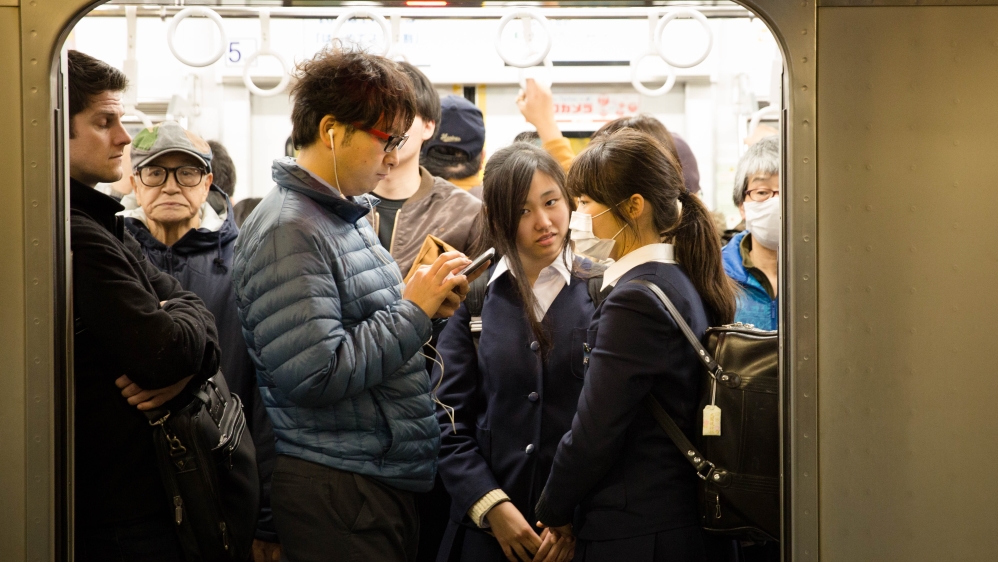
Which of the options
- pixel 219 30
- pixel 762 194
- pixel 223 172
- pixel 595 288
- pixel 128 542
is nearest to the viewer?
pixel 128 542

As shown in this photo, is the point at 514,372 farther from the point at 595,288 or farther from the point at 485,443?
the point at 595,288

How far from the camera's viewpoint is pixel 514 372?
2.70 meters

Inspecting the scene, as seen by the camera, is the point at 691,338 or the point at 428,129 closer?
the point at 691,338

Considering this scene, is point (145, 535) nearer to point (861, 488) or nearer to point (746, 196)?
point (861, 488)

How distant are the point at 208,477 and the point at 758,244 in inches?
83.3

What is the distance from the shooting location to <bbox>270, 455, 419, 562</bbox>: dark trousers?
217cm

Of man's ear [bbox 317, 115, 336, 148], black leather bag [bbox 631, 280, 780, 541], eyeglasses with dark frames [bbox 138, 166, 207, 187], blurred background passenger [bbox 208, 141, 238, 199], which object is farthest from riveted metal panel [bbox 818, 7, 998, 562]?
blurred background passenger [bbox 208, 141, 238, 199]

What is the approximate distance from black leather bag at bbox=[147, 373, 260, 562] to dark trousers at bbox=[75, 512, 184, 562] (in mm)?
49

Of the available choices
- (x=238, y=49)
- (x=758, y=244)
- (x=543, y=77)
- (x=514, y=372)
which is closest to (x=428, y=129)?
(x=543, y=77)

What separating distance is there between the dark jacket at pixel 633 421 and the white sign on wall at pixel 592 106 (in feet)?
10.2

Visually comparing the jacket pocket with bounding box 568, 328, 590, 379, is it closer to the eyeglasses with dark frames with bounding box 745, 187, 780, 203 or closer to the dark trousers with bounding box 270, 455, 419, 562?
the dark trousers with bounding box 270, 455, 419, 562

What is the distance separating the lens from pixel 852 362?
6.72 feet

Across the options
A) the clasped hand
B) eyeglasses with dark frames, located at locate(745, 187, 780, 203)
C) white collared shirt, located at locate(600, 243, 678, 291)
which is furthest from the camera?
eyeglasses with dark frames, located at locate(745, 187, 780, 203)

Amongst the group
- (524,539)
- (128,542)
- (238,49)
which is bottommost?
(524,539)
